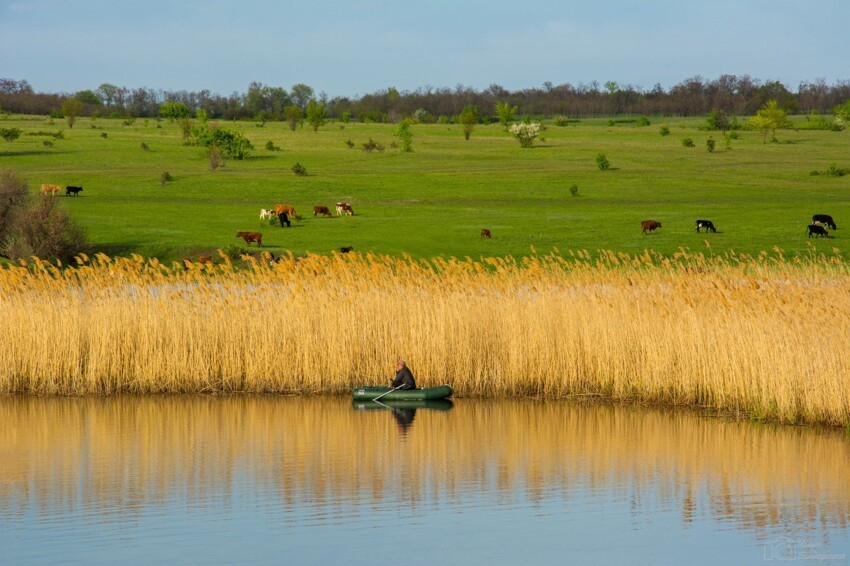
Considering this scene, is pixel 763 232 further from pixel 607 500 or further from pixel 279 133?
pixel 279 133

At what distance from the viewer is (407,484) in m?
16.8

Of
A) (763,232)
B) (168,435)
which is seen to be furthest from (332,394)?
(763,232)

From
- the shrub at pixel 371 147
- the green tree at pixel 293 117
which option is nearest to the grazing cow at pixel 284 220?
the shrub at pixel 371 147

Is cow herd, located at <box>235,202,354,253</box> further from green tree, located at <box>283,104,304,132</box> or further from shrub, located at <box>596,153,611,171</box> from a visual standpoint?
green tree, located at <box>283,104,304,132</box>

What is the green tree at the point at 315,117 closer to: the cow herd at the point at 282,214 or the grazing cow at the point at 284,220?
the cow herd at the point at 282,214

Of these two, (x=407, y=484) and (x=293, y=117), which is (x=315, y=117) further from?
(x=407, y=484)

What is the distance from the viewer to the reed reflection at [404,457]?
624 inches

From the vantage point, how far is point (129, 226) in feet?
199

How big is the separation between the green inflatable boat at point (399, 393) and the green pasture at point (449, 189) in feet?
94.8

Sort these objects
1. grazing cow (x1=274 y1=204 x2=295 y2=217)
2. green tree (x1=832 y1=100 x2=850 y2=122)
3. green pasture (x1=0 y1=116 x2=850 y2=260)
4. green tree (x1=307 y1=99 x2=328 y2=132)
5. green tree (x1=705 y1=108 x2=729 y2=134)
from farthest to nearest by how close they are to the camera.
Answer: green tree (x1=832 y1=100 x2=850 y2=122), green tree (x1=307 y1=99 x2=328 y2=132), green tree (x1=705 y1=108 x2=729 y2=134), grazing cow (x1=274 y1=204 x2=295 y2=217), green pasture (x1=0 y1=116 x2=850 y2=260)

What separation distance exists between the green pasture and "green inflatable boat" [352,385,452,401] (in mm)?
28902

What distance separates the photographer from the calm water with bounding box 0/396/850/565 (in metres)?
13.6

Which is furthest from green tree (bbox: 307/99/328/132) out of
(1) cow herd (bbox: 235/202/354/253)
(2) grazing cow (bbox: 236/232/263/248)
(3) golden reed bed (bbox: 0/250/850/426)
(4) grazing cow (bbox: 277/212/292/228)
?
(3) golden reed bed (bbox: 0/250/850/426)

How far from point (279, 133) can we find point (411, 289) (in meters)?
121
